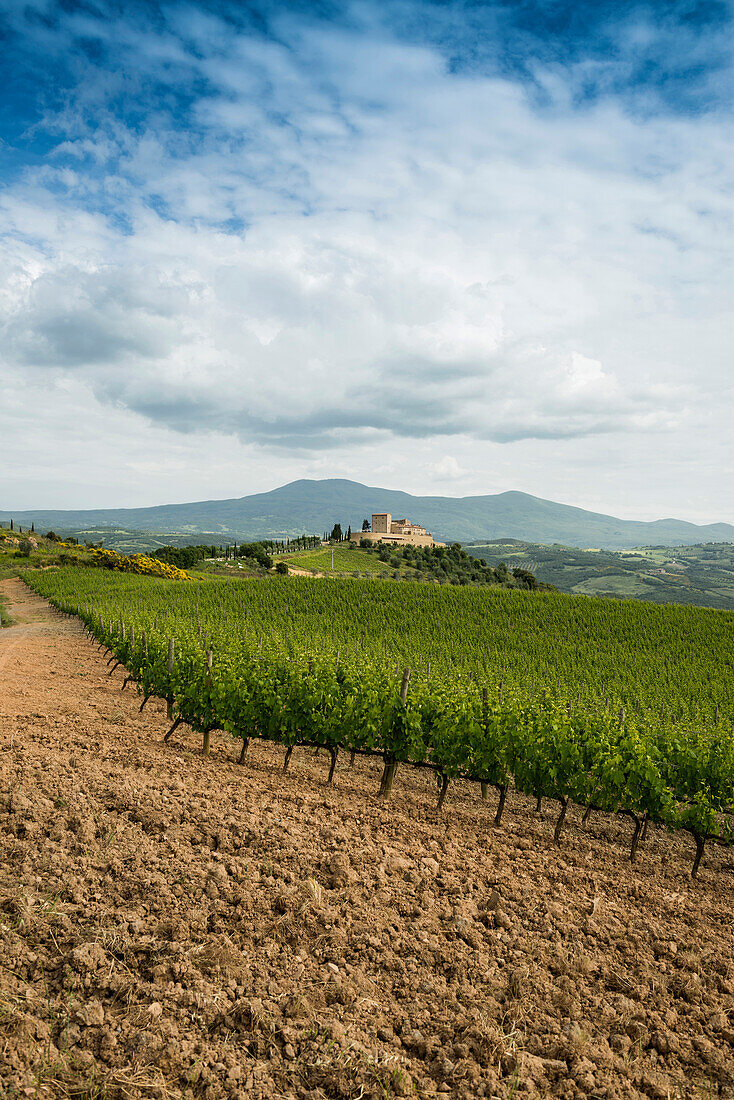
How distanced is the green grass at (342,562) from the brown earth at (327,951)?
59923 millimetres

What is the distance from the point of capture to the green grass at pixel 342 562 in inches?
2776

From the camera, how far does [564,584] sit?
166m

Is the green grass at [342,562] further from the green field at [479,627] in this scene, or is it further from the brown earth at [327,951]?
the brown earth at [327,951]

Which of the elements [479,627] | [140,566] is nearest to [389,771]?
[479,627]

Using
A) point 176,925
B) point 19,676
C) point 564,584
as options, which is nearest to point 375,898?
point 176,925

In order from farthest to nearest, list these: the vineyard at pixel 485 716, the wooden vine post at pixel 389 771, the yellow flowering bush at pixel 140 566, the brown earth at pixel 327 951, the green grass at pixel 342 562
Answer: the green grass at pixel 342 562, the yellow flowering bush at pixel 140 566, the wooden vine post at pixel 389 771, the vineyard at pixel 485 716, the brown earth at pixel 327 951

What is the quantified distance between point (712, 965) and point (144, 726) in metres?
10.1

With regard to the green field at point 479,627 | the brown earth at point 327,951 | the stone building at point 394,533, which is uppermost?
the stone building at point 394,533

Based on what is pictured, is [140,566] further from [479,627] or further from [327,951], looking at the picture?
[327,951]

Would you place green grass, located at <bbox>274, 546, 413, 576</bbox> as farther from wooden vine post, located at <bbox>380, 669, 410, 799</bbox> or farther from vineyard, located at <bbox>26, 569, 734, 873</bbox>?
wooden vine post, located at <bbox>380, 669, 410, 799</bbox>

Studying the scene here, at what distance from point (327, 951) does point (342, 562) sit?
71335 millimetres

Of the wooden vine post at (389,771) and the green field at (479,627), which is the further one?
the green field at (479,627)

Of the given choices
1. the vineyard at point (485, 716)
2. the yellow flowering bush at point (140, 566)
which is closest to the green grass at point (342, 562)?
the yellow flowering bush at point (140, 566)

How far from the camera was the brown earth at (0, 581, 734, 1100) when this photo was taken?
3.73 m
